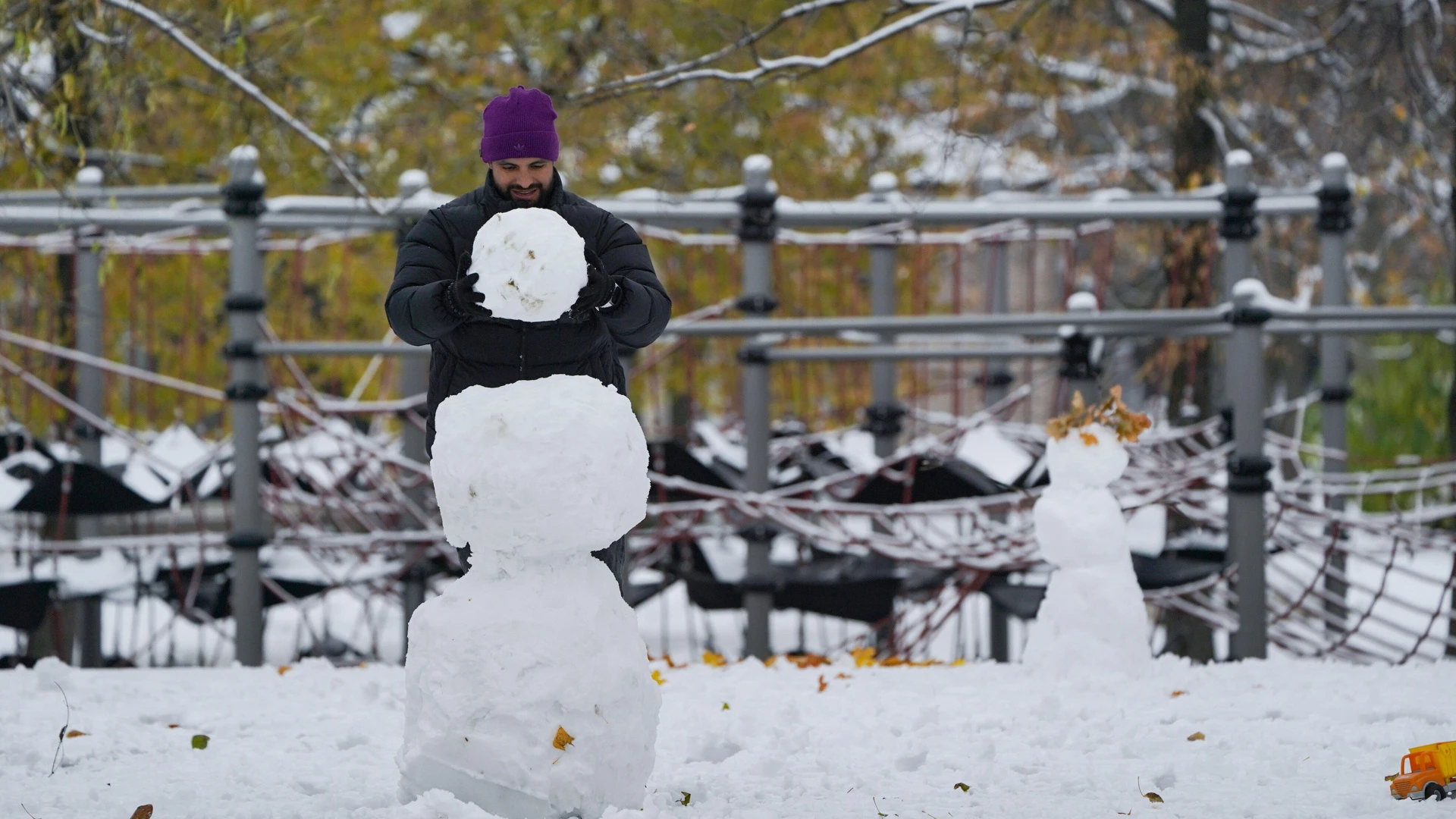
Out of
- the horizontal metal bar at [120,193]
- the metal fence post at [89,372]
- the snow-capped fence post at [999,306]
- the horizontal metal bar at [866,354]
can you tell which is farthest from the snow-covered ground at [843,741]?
the snow-capped fence post at [999,306]

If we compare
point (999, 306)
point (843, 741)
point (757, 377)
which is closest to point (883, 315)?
point (757, 377)

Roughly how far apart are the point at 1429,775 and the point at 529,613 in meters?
1.94

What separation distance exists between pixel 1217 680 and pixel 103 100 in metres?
4.31

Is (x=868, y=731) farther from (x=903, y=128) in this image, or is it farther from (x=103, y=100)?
(x=903, y=128)

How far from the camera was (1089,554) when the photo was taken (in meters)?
4.57

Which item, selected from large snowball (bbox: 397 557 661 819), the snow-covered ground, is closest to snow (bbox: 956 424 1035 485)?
the snow-covered ground

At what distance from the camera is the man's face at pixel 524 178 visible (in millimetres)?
3184

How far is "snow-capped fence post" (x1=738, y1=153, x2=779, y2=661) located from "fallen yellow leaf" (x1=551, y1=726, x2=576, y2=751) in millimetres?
3090

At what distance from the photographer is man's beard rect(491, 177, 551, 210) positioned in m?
3.21

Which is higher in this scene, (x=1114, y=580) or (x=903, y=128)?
(x=903, y=128)

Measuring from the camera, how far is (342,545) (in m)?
5.97

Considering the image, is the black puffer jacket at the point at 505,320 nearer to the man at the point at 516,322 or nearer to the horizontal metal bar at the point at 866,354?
the man at the point at 516,322

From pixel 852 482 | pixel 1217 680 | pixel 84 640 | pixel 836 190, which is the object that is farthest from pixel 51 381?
pixel 1217 680

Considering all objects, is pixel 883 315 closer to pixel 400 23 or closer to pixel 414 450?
pixel 414 450
